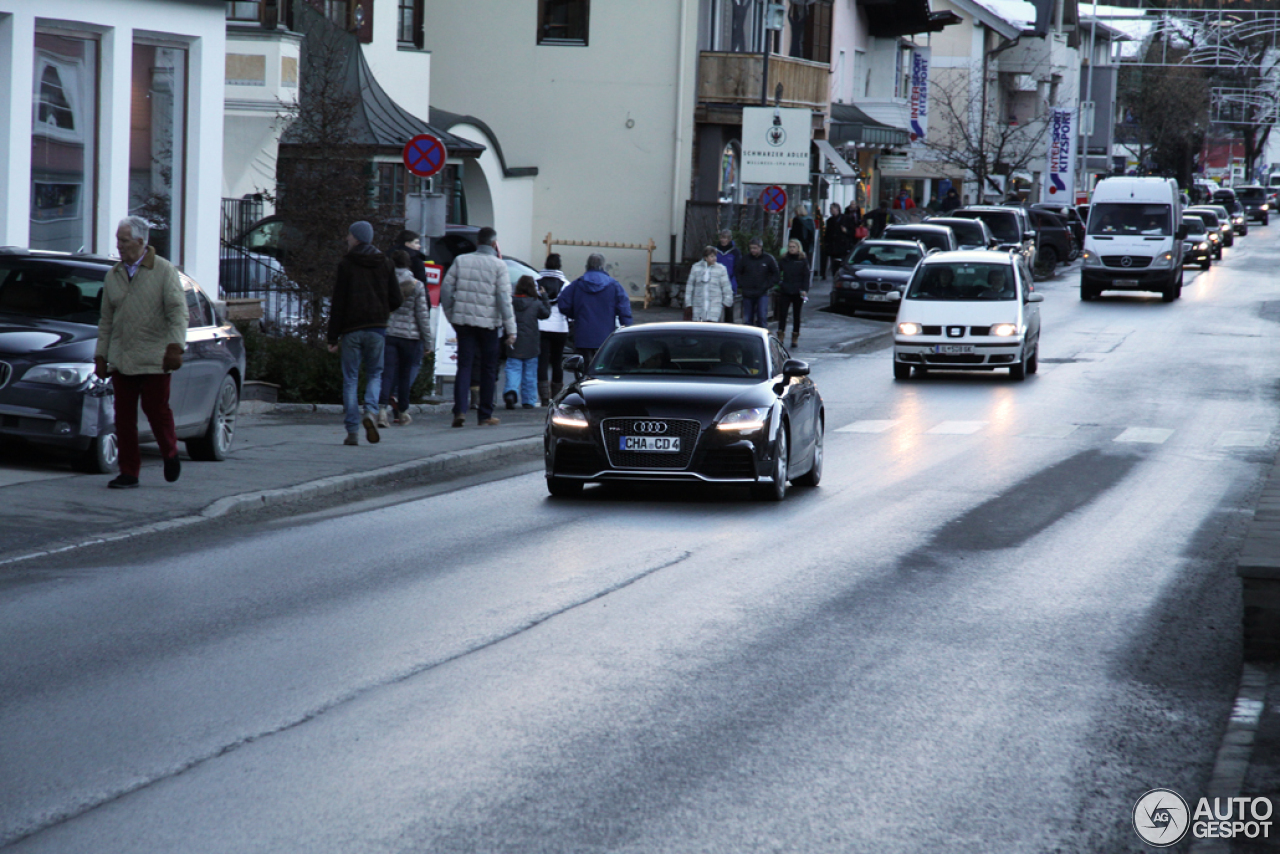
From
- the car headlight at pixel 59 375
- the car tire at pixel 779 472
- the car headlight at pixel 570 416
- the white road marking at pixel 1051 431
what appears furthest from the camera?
the white road marking at pixel 1051 431

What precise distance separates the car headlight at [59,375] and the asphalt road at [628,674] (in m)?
2.02

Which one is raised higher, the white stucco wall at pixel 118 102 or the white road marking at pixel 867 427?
the white stucco wall at pixel 118 102

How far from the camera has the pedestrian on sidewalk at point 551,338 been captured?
21688 millimetres

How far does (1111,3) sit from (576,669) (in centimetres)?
15557

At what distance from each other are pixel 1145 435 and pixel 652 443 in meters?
8.28

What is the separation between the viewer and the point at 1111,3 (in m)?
153

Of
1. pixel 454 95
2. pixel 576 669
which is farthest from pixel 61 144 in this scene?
pixel 454 95

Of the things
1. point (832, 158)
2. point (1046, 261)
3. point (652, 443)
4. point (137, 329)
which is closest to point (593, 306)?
point (652, 443)

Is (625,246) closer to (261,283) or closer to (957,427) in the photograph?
(261,283)

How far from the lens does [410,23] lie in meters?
35.4

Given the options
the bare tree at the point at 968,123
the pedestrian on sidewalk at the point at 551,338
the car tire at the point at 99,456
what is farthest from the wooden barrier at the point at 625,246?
the bare tree at the point at 968,123

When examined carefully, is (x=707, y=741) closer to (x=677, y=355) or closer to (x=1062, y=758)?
(x=1062, y=758)

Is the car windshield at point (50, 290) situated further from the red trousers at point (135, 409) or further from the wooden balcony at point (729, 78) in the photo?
the wooden balcony at point (729, 78)

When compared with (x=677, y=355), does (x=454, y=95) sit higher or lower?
higher
